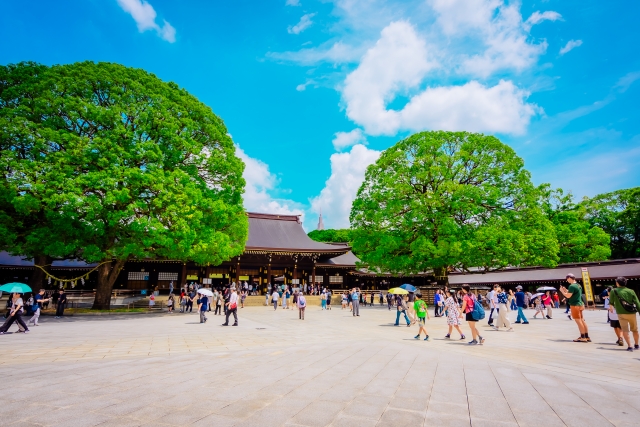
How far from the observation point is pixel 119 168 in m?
16.5

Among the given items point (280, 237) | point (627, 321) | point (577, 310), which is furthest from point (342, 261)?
Result: point (627, 321)

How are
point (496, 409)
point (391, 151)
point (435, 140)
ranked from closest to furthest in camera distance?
1. point (496, 409)
2. point (435, 140)
3. point (391, 151)

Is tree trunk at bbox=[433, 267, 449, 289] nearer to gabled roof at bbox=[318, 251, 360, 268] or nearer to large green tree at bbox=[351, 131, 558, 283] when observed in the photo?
large green tree at bbox=[351, 131, 558, 283]

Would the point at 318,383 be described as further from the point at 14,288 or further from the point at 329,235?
the point at 329,235

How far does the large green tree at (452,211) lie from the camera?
23.8 meters

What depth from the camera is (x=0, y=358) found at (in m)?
7.82

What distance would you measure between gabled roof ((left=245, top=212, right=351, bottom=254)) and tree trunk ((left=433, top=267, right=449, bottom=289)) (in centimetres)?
1071

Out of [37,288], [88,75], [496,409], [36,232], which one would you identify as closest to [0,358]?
[496,409]

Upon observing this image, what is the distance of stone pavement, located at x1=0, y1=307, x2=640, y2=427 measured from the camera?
4074 millimetres

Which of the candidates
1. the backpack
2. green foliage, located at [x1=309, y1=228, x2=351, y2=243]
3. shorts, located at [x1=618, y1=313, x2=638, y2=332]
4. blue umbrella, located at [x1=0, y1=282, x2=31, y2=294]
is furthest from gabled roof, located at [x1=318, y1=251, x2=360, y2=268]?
green foliage, located at [x1=309, y1=228, x2=351, y2=243]

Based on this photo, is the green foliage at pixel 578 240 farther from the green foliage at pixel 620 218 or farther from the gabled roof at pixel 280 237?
the gabled roof at pixel 280 237

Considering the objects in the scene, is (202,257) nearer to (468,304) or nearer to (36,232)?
(36,232)

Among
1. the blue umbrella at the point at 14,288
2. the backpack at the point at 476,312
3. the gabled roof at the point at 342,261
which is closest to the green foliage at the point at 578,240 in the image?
the gabled roof at the point at 342,261

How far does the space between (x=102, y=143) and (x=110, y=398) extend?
50.3 feet
